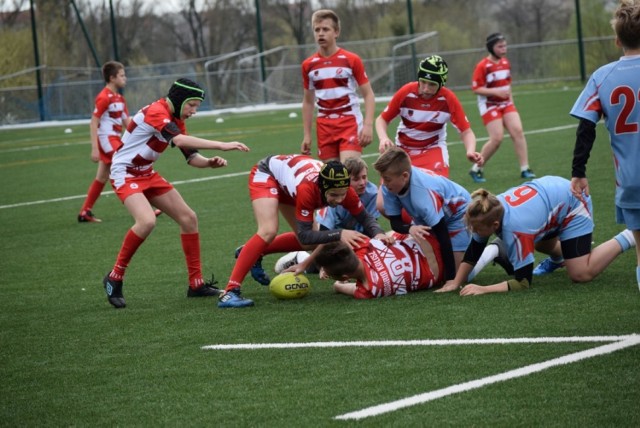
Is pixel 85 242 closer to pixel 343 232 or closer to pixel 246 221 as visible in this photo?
pixel 246 221

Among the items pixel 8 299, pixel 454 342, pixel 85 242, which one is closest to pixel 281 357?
pixel 454 342

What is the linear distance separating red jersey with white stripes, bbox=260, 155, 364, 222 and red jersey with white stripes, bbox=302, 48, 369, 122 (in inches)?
98.4

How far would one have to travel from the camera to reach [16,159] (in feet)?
79.0

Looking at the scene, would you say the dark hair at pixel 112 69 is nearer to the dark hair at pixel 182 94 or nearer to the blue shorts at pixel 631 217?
the dark hair at pixel 182 94

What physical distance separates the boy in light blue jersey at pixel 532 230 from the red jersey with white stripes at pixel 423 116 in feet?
6.84

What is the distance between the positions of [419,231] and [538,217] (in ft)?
2.81

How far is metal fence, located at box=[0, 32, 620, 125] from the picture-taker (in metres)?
35.7

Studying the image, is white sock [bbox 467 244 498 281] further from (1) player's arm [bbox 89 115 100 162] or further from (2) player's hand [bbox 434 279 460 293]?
(1) player's arm [bbox 89 115 100 162]

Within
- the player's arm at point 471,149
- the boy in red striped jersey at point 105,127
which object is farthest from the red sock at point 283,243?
the boy in red striped jersey at point 105,127

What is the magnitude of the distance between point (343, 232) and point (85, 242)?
5081mm

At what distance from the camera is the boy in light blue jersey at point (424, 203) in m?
7.40

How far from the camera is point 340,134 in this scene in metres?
10.3

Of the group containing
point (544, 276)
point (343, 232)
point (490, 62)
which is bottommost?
point (544, 276)

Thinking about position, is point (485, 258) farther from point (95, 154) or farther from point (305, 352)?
point (95, 154)
